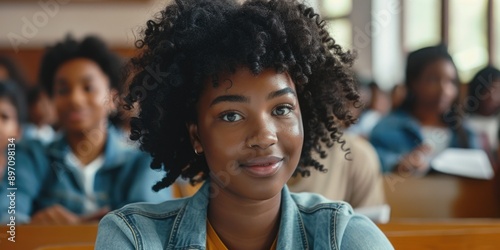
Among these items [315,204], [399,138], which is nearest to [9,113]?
[399,138]

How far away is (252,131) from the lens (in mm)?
1331

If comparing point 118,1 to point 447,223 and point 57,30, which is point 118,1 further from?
point 447,223

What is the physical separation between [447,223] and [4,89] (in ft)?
7.50

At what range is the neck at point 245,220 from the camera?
1423 millimetres

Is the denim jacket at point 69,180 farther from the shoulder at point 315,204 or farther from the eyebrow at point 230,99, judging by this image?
the eyebrow at point 230,99

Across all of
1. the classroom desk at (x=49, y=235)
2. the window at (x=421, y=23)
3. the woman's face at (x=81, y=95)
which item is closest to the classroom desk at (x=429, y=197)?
the woman's face at (x=81, y=95)

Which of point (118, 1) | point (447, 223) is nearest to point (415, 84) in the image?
point (447, 223)

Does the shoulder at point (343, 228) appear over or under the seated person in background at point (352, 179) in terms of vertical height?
over

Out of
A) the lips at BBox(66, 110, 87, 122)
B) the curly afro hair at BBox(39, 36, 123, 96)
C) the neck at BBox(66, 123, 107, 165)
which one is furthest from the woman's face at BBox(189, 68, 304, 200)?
the curly afro hair at BBox(39, 36, 123, 96)

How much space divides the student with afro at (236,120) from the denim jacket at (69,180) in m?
1.40

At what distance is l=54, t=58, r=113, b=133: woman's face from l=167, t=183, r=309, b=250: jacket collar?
1.78 m

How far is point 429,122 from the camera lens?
4.14 meters

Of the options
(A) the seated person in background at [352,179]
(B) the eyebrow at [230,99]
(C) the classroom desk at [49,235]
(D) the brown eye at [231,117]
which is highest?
(B) the eyebrow at [230,99]

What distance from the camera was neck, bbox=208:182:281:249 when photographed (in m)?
→ 1.42
